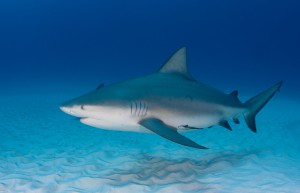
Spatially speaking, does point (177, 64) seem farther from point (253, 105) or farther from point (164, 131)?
point (253, 105)

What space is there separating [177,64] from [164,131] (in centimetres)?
150

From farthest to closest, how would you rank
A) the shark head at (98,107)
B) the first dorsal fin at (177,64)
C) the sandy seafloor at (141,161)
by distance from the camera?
the first dorsal fin at (177,64) → the sandy seafloor at (141,161) → the shark head at (98,107)

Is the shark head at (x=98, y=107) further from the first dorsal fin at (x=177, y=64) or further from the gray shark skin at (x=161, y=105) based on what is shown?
the first dorsal fin at (x=177, y=64)

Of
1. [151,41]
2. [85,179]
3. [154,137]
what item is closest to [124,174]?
[85,179]

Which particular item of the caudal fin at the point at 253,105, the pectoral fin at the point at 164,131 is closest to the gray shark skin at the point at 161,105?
the pectoral fin at the point at 164,131

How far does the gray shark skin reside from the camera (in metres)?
3.48

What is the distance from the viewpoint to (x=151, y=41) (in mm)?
106250

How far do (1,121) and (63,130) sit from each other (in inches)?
114

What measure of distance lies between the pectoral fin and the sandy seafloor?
3.59 feet

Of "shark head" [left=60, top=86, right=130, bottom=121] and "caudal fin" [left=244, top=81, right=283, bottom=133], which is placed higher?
"caudal fin" [left=244, top=81, right=283, bottom=133]

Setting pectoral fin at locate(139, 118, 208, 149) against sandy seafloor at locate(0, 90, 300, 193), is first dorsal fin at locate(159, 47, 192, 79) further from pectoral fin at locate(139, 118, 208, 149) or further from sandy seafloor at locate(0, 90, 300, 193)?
sandy seafloor at locate(0, 90, 300, 193)

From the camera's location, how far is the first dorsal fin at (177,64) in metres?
4.62

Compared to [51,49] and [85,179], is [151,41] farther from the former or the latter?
[85,179]

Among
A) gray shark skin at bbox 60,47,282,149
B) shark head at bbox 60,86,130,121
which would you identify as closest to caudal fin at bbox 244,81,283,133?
gray shark skin at bbox 60,47,282,149
